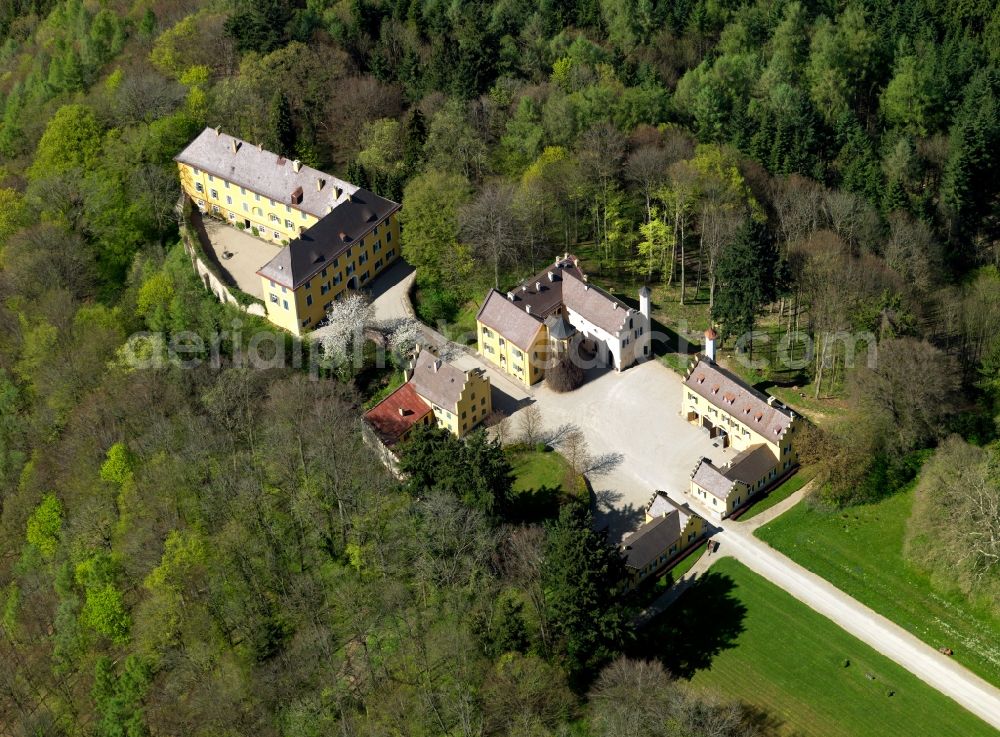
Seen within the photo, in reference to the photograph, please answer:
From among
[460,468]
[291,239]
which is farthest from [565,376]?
[291,239]

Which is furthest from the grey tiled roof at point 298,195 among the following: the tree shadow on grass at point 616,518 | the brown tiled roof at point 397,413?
the tree shadow on grass at point 616,518

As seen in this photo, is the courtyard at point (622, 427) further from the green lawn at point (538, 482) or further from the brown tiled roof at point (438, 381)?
the brown tiled roof at point (438, 381)

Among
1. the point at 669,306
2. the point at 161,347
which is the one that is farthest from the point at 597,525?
the point at 161,347

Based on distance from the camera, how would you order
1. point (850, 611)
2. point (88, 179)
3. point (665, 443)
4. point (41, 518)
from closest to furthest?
point (850, 611)
point (665, 443)
point (41, 518)
point (88, 179)

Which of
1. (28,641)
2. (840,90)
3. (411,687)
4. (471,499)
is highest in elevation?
(840,90)

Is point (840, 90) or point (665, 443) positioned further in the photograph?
point (840, 90)

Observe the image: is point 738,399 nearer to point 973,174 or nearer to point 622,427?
point 622,427

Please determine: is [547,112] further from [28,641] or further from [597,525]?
[28,641]

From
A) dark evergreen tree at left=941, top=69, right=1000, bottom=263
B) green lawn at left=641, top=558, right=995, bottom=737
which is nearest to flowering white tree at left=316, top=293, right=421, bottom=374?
green lawn at left=641, top=558, right=995, bottom=737
